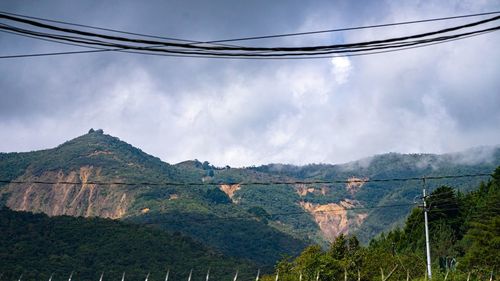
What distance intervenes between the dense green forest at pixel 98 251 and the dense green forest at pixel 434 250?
96.0 ft

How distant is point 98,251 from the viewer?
105375 millimetres

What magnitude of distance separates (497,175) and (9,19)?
252 ft

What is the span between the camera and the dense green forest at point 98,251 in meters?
95.8

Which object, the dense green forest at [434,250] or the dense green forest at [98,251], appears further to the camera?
the dense green forest at [98,251]

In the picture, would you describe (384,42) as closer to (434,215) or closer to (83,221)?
(434,215)

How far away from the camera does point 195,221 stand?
19362 cm

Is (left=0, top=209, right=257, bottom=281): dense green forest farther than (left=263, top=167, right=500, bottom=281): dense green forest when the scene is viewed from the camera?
Yes

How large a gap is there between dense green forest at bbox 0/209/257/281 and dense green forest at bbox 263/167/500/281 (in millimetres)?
29276

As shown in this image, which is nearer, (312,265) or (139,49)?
(139,49)

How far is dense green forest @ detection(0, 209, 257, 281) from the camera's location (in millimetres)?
95750

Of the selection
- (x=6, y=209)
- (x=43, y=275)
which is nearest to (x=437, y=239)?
(x=43, y=275)

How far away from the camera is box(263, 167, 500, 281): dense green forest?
52875 mm

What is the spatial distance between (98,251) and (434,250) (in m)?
54.0

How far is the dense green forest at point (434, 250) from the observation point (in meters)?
52.9
